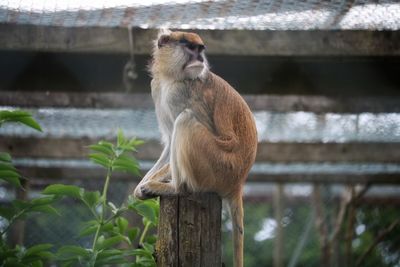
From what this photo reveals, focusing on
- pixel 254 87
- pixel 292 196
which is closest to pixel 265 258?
pixel 292 196

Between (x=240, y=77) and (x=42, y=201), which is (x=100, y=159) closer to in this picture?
(x=42, y=201)

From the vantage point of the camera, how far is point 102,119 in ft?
22.0

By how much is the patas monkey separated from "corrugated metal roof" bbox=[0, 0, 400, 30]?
0.28 metres

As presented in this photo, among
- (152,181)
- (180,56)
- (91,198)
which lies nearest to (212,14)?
(180,56)

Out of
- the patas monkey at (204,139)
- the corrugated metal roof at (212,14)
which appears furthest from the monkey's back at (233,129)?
the corrugated metal roof at (212,14)

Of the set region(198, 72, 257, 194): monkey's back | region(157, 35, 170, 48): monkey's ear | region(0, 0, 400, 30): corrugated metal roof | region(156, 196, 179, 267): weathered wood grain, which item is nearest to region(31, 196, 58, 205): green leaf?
region(156, 196, 179, 267): weathered wood grain

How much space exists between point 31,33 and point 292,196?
636 cm

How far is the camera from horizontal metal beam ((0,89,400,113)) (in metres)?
5.79

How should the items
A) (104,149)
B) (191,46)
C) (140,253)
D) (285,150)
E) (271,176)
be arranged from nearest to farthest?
(140,253) → (104,149) → (191,46) → (285,150) → (271,176)

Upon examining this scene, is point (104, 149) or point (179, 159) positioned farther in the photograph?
point (179, 159)

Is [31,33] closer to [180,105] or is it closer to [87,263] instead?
[180,105]

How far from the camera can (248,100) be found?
6.01 metres

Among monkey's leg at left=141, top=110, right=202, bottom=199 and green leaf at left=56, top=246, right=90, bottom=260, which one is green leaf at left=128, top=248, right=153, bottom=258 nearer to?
green leaf at left=56, top=246, right=90, bottom=260

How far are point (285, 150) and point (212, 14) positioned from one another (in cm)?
243
